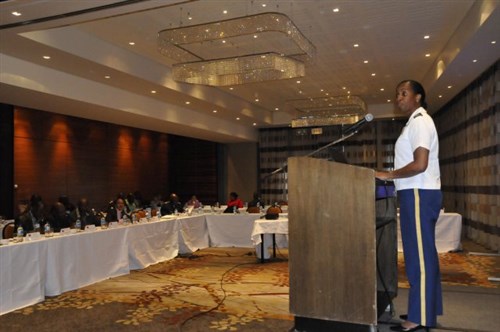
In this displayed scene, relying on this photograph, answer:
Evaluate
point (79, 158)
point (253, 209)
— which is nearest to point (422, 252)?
point (253, 209)

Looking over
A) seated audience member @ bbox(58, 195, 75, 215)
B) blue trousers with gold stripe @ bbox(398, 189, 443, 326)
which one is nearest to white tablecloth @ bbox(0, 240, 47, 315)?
seated audience member @ bbox(58, 195, 75, 215)

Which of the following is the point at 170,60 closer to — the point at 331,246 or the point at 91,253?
the point at 91,253

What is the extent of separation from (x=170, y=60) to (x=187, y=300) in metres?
5.73

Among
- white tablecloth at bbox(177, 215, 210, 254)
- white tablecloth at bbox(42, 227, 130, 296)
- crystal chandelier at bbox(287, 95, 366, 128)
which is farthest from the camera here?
crystal chandelier at bbox(287, 95, 366, 128)

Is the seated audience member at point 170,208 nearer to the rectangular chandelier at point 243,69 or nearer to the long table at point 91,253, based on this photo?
the long table at point 91,253

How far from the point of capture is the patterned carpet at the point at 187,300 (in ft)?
13.5

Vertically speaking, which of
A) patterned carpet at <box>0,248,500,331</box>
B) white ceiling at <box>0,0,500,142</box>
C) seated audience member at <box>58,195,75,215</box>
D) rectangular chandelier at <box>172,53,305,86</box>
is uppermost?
white ceiling at <box>0,0,500,142</box>

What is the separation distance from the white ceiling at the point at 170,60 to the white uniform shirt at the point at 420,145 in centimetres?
296

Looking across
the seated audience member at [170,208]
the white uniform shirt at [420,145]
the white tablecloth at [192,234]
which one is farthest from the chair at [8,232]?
the white uniform shirt at [420,145]

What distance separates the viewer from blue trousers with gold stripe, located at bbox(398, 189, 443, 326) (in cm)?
313

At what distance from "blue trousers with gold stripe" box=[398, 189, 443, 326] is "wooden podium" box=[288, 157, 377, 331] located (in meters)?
0.28

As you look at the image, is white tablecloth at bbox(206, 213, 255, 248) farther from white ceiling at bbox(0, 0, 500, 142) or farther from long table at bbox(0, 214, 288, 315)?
white ceiling at bbox(0, 0, 500, 142)

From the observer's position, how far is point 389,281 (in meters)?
3.99

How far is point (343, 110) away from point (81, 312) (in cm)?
920
